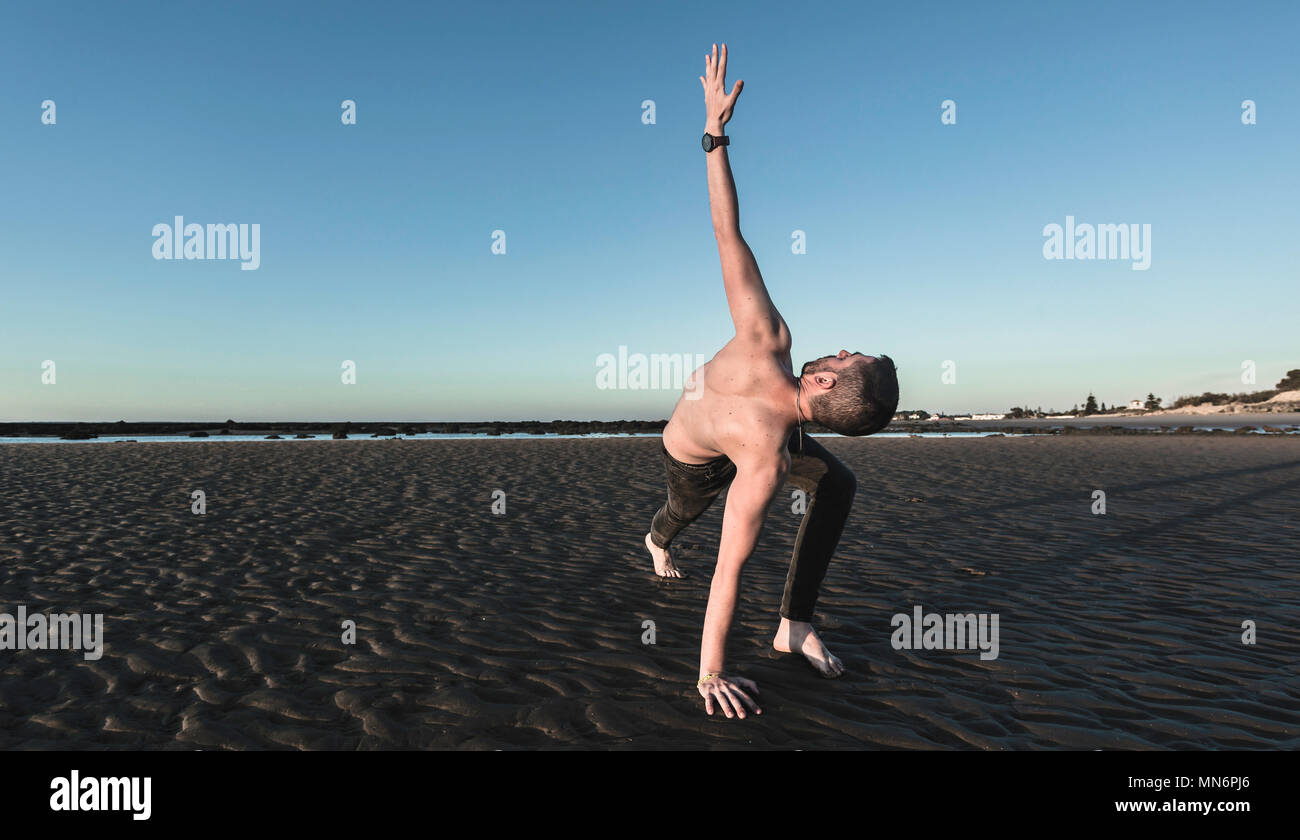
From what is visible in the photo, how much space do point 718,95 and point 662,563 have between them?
461 cm

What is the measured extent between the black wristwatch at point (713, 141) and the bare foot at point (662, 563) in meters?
4.17

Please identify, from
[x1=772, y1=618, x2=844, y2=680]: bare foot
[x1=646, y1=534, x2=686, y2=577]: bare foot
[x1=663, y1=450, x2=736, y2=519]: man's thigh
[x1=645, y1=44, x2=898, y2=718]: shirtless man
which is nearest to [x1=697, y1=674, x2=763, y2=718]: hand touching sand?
[x1=645, y1=44, x2=898, y2=718]: shirtless man

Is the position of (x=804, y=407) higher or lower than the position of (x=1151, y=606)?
higher

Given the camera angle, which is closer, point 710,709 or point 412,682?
point 710,709

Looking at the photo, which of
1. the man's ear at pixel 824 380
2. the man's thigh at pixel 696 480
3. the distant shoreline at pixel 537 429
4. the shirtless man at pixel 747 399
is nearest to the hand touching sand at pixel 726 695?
the shirtless man at pixel 747 399

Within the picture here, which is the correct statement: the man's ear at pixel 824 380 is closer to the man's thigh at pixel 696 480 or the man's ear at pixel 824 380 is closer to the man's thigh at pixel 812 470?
the man's thigh at pixel 812 470

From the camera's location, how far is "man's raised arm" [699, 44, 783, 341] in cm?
361

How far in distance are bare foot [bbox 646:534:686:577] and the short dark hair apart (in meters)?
3.48

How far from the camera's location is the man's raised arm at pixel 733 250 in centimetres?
361

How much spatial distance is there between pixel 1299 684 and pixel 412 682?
5827 millimetres

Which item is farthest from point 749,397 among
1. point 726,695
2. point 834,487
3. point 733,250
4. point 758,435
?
point 726,695
